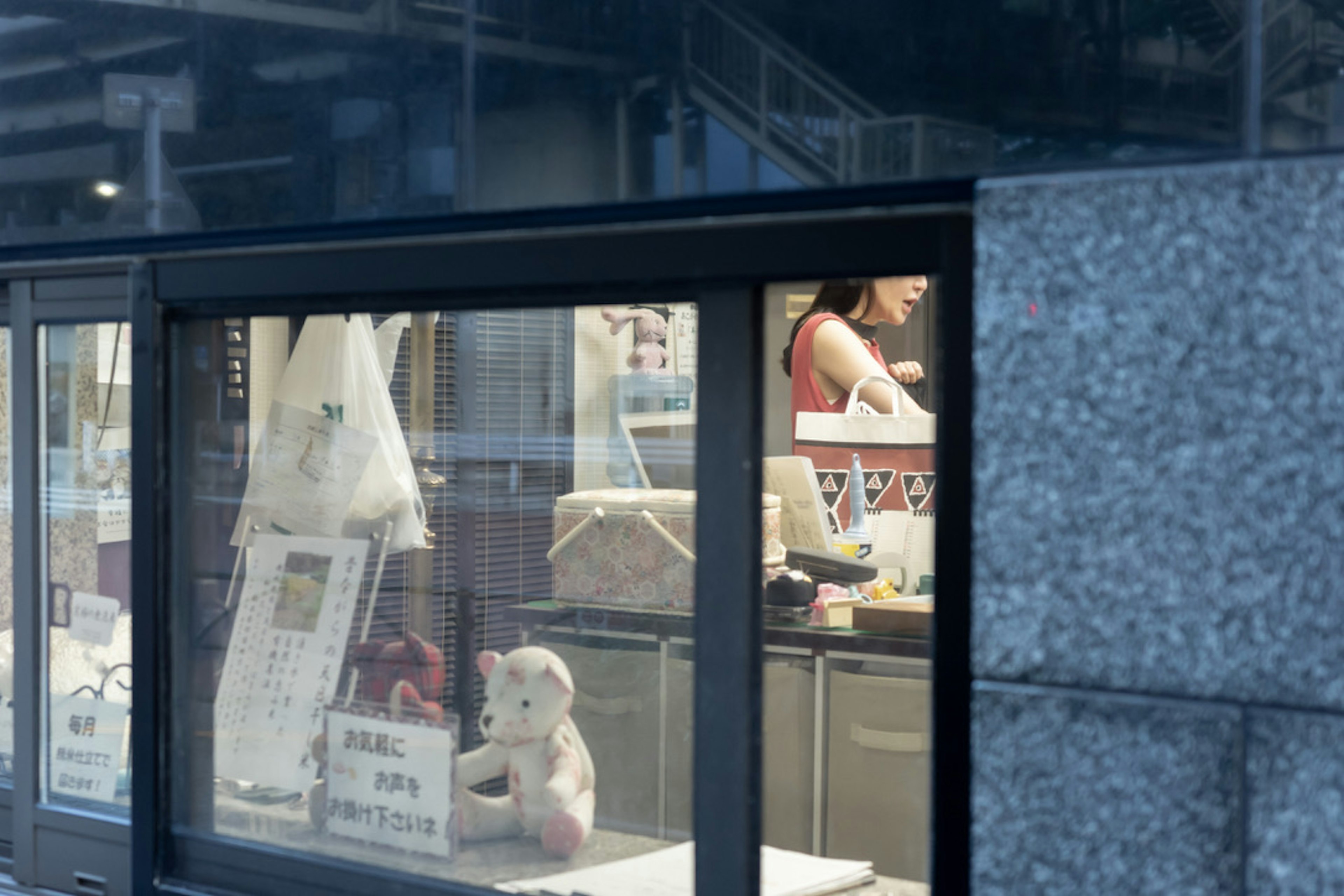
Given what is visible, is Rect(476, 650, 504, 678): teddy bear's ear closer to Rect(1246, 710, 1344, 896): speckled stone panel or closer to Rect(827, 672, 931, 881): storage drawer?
Rect(827, 672, 931, 881): storage drawer

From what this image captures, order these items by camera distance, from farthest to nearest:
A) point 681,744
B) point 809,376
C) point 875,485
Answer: point 809,376 < point 875,485 < point 681,744

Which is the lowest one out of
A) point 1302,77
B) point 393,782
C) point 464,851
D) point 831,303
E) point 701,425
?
point 464,851

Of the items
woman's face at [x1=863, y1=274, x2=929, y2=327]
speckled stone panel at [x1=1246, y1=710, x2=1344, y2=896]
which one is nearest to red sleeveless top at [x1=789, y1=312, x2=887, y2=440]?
woman's face at [x1=863, y1=274, x2=929, y2=327]

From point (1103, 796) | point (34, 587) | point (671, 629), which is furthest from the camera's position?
point (34, 587)

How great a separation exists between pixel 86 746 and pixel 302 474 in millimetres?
1220

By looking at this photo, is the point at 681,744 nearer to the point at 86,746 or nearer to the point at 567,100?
the point at 567,100

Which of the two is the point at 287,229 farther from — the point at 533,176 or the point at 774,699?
the point at 774,699

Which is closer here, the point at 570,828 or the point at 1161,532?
the point at 1161,532

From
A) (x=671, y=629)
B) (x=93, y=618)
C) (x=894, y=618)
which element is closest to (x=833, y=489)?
(x=894, y=618)

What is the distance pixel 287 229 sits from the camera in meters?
3.29

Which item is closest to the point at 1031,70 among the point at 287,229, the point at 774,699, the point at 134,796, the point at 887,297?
the point at 887,297

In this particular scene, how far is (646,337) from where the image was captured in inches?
120

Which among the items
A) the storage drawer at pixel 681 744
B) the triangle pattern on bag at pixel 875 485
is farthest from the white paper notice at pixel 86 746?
the triangle pattern on bag at pixel 875 485

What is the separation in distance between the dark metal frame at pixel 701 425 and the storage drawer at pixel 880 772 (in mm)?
427
